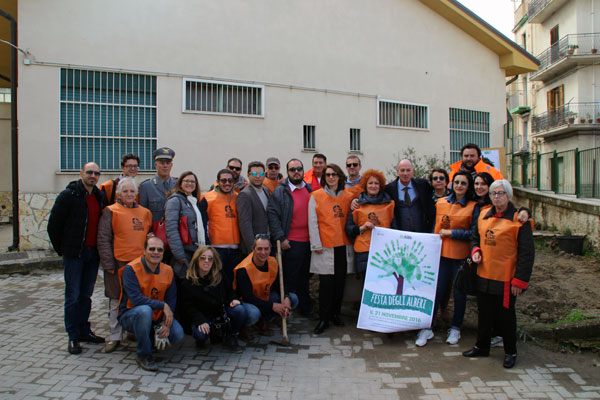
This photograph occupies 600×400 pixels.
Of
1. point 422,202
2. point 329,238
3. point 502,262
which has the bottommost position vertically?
point 502,262

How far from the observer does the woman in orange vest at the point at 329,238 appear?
5.07m

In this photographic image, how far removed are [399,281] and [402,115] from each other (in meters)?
9.56

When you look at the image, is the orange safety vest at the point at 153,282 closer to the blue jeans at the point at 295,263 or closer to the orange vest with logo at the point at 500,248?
the blue jeans at the point at 295,263

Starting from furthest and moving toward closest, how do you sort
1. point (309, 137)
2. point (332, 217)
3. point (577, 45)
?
point (577, 45)
point (309, 137)
point (332, 217)

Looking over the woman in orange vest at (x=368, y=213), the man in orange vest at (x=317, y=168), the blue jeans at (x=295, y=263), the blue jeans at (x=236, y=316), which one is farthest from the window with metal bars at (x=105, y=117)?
the woman in orange vest at (x=368, y=213)

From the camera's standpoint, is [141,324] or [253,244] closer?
[141,324]

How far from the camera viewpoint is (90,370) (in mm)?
3980

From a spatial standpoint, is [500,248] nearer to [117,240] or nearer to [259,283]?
[259,283]

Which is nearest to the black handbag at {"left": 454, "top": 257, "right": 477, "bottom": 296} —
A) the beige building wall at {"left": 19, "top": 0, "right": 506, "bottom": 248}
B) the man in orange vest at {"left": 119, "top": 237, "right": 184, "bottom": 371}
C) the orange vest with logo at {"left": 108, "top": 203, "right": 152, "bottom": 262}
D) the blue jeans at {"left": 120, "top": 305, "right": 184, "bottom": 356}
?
the man in orange vest at {"left": 119, "top": 237, "right": 184, "bottom": 371}

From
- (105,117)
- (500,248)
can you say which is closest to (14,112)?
(105,117)

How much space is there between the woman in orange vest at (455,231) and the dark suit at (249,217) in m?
2.15

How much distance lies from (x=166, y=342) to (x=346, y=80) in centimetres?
1021

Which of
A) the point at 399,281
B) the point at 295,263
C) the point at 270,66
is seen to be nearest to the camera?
the point at 399,281

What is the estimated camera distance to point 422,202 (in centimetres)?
510
